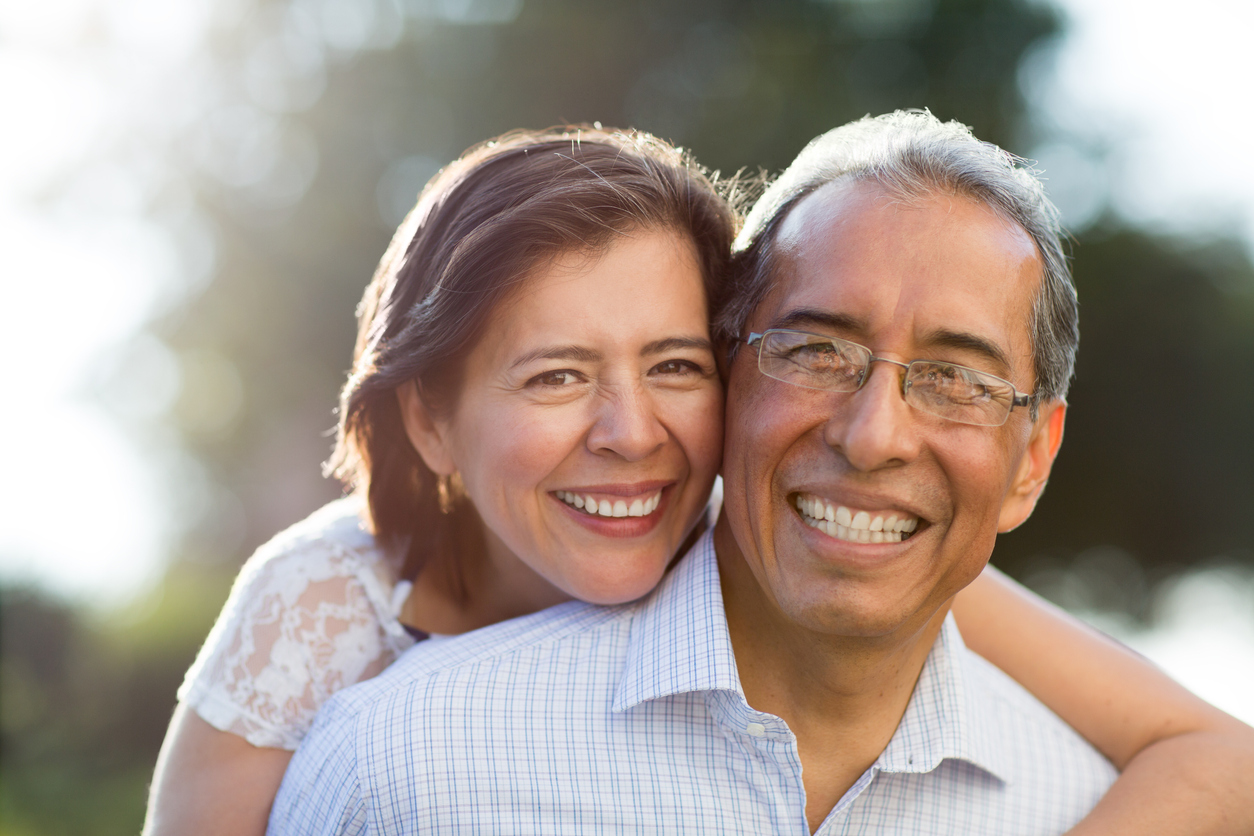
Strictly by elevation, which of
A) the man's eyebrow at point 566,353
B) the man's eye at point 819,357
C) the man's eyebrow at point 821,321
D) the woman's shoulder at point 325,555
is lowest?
the woman's shoulder at point 325,555

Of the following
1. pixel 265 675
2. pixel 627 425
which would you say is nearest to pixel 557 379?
pixel 627 425

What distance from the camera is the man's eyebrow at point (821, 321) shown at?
2104 mm

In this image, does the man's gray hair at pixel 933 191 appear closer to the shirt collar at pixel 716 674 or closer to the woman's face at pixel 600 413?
the woman's face at pixel 600 413

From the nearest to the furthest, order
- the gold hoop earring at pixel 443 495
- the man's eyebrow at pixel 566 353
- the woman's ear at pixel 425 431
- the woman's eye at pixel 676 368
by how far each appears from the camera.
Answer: the man's eyebrow at pixel 566 353
the woman's eye at pixel 676 368
the woman's ear at pixel 425 431
the gold hoop earring at pixel 443 495

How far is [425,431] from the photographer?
2836 mm

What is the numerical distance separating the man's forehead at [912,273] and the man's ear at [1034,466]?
25 centimetres

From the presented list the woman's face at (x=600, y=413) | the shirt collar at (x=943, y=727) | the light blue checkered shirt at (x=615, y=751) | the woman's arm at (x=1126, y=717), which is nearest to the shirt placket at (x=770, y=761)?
the light blue checkered shirt at (x=615, y=751)

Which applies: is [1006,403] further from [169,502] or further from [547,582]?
[169,502]

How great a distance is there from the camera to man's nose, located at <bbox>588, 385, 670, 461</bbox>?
2301mm

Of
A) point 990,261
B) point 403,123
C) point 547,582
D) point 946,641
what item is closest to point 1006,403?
point 990,261

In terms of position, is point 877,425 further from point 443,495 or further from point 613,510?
point 443,495

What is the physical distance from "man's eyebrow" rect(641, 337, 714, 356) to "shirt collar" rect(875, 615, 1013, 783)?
0.98 metres

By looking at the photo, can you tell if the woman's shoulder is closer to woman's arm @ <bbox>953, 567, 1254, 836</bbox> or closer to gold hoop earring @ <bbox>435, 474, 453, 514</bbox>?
gold hoop earring @ <bbox>435, 474, 453, 514</bbox>

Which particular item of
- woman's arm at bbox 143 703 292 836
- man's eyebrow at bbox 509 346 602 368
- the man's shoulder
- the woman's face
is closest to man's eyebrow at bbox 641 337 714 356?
the woman's face
